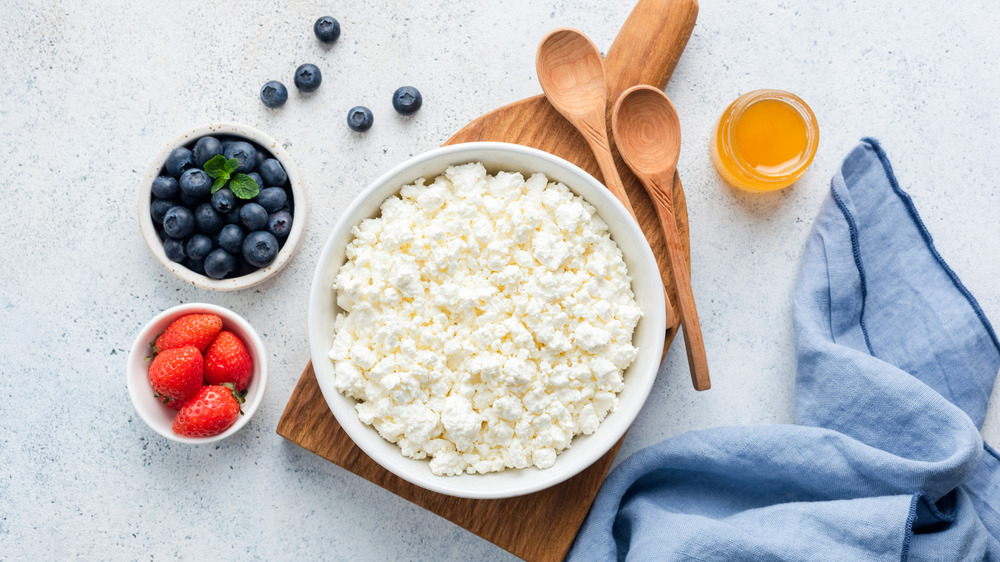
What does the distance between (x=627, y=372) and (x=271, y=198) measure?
1.06m

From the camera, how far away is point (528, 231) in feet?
5.23

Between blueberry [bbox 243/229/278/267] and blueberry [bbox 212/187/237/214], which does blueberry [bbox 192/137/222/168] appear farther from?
blueberry [bbox 243/229/278/267]

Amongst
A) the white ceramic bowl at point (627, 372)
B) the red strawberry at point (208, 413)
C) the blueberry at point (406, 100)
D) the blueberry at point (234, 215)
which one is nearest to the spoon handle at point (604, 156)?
the white ceramic bowl at point (627, 372)

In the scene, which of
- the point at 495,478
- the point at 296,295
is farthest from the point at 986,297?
the point at 296,295

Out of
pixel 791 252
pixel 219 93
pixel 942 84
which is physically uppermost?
pixel 219 93

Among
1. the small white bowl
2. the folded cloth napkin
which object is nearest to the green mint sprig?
the small white bowl

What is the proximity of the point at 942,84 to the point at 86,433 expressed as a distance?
286 centimetres

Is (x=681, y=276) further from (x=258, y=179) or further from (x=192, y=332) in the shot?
(x=192, y=332)

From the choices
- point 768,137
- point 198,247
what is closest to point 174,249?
point 198,247

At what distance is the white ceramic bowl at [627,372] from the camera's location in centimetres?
159

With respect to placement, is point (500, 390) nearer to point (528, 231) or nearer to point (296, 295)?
point (528, 231)

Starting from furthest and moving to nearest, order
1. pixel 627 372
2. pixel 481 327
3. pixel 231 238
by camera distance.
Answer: pixel 231 238
pixel 627 372
pixel 481 327

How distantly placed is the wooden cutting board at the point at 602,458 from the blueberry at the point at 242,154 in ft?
1.84

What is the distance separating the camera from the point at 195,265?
A: 1867 millimetres
